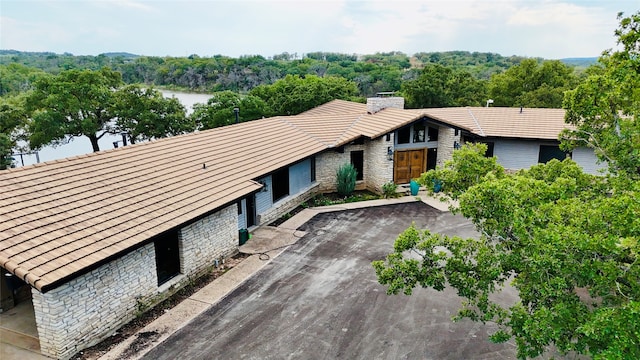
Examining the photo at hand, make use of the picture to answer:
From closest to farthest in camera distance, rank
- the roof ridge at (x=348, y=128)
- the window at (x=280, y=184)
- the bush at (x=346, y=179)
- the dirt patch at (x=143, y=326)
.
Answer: the dirt patch at (x=143, y=326) < the window at (x=280, y=184) < the bush at (x=346, y=179) < the roof ridge at (x=348, y=128)

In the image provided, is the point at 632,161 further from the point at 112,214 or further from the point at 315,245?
the point at 112,214

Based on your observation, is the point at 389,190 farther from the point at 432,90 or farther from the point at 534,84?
the point at 534,84

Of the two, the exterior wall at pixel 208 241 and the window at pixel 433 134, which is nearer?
the exterior wall at pixel 208 241

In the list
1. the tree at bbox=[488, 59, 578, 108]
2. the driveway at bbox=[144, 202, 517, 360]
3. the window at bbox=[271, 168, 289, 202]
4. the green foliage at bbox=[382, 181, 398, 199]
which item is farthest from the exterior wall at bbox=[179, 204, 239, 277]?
the tree at bbox=[488, 59, 578, 108]

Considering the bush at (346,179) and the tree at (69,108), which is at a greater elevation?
the tree at (69,108)

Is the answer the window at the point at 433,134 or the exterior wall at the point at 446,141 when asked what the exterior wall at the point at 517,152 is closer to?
the exterior wall at the point at 446,141

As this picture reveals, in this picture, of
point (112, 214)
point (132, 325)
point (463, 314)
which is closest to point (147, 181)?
point (112, 214)

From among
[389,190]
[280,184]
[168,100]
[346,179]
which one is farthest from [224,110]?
[389,190]

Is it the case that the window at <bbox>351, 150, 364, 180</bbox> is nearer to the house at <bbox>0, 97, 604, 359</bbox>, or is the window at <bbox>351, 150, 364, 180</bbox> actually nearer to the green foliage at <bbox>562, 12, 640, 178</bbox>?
the house at <bbox>0, 97, 604, 359</bbox>

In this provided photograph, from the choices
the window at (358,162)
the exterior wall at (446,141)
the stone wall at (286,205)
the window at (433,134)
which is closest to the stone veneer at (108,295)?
the stone wall at (286,205)
